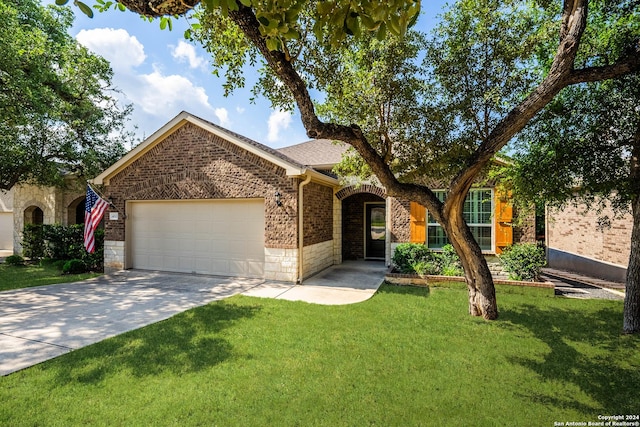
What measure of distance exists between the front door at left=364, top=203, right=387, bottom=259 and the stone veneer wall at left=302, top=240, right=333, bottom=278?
2339 mm

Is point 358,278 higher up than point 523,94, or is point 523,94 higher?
point 523,94

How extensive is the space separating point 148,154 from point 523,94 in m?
10.9

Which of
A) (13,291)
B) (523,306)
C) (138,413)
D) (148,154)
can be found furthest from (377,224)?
(13,291)

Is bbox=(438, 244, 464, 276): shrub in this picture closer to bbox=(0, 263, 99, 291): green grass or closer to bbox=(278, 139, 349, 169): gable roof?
bbox=(278, 139, 349, 169): gable roof

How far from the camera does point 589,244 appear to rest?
10.4 meters

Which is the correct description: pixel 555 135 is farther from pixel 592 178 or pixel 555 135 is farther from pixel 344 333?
pixel 344 333

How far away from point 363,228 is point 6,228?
19.8m

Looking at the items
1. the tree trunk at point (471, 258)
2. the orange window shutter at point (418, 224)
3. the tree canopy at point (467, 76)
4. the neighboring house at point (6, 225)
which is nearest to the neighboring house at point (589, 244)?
the orange window shutter at point (418, 224)

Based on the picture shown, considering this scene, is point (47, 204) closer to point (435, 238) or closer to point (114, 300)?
point (114, 300)

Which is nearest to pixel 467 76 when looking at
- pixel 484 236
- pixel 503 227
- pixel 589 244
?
pixel 503 227

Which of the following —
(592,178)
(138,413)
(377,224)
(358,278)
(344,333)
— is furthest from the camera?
(377,224)

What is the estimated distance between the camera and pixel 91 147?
1373 cm

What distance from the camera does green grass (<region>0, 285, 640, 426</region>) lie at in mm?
3066

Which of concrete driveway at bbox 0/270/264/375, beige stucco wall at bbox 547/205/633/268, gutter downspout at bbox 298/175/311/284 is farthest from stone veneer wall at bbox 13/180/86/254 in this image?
beige stucco wall at bbox 547/205/633/268
